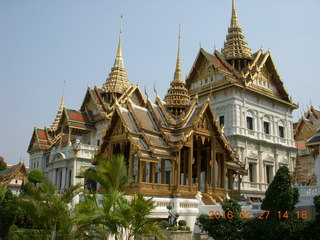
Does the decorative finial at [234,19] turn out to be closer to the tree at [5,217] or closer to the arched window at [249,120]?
the arched window at [249,120]

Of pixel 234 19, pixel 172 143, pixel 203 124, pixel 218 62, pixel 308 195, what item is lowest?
pixel 308 195

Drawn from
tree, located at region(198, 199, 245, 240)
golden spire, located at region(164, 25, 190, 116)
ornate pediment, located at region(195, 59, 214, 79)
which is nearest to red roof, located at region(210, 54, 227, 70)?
ornate pediment, located at region(195, 59, 214, 79)

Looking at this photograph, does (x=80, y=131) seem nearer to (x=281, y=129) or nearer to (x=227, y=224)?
(x=281, y=129)

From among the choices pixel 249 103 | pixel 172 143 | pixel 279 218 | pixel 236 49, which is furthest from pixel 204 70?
pixel 279 218

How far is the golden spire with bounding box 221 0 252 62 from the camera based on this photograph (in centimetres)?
3741

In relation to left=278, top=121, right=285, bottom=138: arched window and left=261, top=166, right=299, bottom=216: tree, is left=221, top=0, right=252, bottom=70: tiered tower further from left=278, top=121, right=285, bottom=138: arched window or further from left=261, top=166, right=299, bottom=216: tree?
left=261, top=166, right=299, bottom=216: tree

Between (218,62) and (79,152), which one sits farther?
(218,62)

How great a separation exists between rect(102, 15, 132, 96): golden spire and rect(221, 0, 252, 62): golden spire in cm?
1252

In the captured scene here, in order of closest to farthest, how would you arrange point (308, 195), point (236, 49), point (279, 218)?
point (279, 218) → point (308, 195) → point (236, 49)

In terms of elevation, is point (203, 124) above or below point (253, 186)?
above

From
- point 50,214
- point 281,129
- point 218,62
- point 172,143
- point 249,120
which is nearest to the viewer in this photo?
point 50,214

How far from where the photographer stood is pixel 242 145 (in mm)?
31453

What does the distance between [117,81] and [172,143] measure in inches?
1265

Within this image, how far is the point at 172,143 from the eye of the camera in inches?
561
